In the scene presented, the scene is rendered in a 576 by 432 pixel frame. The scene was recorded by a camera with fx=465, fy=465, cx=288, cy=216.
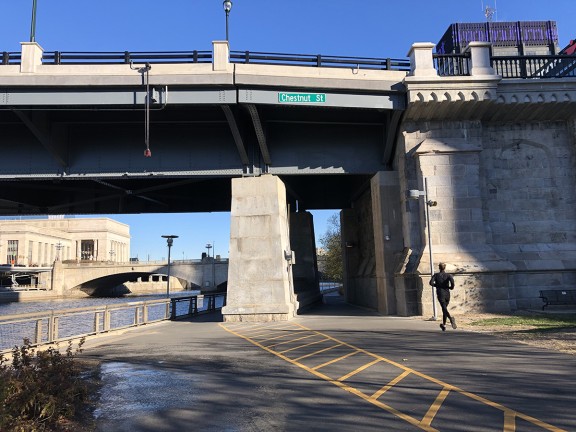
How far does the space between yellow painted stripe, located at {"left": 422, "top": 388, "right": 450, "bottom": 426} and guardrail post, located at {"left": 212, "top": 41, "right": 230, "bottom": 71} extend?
14.0 meters

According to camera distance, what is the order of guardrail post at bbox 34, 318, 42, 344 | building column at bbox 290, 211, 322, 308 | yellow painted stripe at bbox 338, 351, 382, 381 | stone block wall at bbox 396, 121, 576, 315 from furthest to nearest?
building column at bbox 290, 211, 322, 308 < stone block wall at bbox 396, 121, 576, 315 < guardrail post at bbox 34, 318, 42, 344 < yellow painted stripe at bbox 338, 351, 382, 381

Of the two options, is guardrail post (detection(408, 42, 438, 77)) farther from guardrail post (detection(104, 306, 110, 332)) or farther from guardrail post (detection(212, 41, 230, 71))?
guardrail post (detection(104, 306, 110, 332))

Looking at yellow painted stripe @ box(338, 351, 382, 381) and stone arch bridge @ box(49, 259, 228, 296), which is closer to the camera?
yellow painted stripe @ box(338, 351, 382, 381)

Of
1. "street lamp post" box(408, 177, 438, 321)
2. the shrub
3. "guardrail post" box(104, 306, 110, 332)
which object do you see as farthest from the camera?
"street lamp post" box(408, 177, 438, 321)

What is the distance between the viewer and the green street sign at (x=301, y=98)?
17.3 meters

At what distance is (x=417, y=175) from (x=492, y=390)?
13.0 metres

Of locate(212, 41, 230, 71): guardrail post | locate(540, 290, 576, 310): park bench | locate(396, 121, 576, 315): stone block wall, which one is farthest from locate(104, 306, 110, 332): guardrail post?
locate(540, 290, 576, 310): park bench

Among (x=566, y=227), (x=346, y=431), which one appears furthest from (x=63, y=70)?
(x=566, y=227)

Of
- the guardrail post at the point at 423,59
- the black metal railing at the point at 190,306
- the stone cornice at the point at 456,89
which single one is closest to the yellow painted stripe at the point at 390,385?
the stone cornice at the point at 456,89

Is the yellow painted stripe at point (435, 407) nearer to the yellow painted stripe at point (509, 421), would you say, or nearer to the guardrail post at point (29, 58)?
the yellow painted stripe at point (509, 421)

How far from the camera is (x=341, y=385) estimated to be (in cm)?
699

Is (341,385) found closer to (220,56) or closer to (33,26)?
(220,56)

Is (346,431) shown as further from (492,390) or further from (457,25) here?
(457,25)

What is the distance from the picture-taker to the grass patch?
41.6 feet
